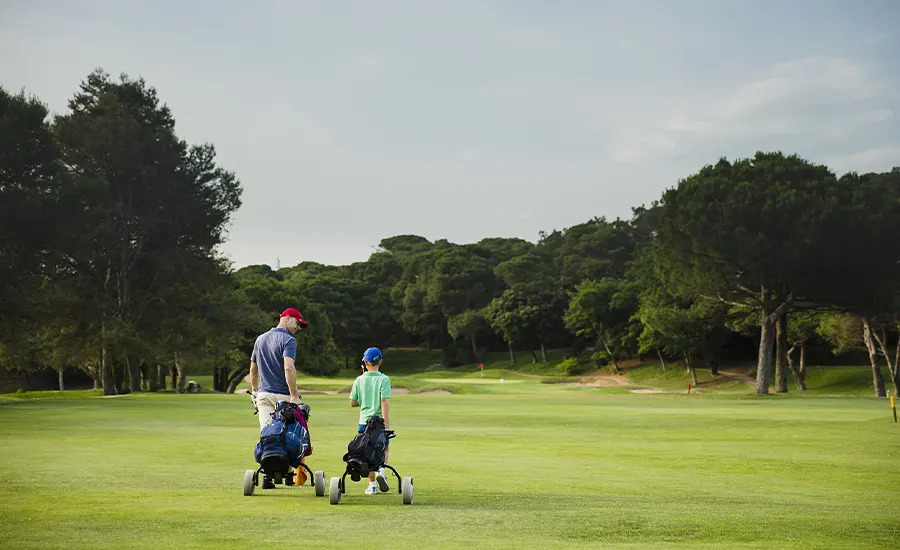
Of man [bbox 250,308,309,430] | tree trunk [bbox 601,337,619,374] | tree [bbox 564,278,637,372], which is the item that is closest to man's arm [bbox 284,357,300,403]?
man [bbox 250,308,309,430]

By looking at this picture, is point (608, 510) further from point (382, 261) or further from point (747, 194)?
point (382, 261)

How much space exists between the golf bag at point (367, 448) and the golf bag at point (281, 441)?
2.23ft

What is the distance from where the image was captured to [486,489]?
14.0 m

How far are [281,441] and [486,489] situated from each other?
334cm

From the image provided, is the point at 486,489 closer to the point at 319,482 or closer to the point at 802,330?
the point at 319,482

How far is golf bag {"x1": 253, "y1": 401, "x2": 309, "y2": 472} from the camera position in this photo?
12.2 metres

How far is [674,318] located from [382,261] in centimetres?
8912

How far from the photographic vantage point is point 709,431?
29.5m

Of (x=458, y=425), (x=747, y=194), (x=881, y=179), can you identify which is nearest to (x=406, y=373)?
(x=881, y=179)

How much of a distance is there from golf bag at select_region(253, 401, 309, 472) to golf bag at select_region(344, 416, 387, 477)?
680 millimetres

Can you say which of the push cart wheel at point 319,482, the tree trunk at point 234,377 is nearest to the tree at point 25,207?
the tree trunk at point 234,377

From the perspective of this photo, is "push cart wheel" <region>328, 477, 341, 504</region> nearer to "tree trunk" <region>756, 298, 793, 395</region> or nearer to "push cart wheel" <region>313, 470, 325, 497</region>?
"push cart wheel" <region>313, 470, 325, 497</region>

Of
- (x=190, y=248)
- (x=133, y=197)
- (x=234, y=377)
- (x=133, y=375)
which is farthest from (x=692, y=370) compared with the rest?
(x=133, y=197)

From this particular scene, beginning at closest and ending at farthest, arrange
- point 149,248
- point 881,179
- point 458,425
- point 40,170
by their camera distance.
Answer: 1. point 458,425
2. point 40,170
3. point 149,248
4. point 881,179
